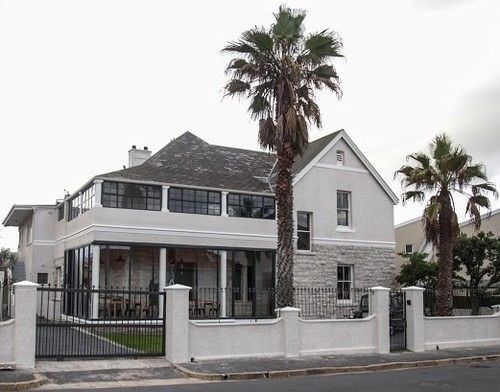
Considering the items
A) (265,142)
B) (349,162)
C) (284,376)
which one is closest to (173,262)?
(265,142)

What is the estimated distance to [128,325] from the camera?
16422 millimetres

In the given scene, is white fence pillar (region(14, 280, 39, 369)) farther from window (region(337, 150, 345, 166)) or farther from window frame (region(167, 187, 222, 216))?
window (region(337, 150, 345, 166))

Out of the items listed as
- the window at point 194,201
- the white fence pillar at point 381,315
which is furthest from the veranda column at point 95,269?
the white fence pillar at point 381,315

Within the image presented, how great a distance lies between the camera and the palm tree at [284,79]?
2098 centimetres

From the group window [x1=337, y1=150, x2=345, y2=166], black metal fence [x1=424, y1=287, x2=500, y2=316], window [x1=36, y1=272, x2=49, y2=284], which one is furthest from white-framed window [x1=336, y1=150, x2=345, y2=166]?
window [x1=36, y1=272, x2=49, y2=284]

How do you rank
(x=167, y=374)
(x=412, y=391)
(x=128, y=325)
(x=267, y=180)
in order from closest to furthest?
(x=412, y=391) < (x=167, y=374) < (x=128, y=325) < (x=267, y=180)

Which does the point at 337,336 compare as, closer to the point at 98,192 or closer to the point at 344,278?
the point at 98,192

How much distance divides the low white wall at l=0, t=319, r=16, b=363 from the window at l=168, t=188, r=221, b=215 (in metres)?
13.0

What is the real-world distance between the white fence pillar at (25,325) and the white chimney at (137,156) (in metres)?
18.8

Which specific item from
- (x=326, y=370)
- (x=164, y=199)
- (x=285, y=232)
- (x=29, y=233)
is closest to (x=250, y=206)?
(x=164, y=199)

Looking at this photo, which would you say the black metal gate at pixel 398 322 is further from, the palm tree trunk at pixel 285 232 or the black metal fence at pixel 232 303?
the black metal fence at pixel 232 303

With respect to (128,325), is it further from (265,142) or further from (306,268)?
(306,268)

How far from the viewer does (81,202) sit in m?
28.5

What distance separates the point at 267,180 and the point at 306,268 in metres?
4.75
